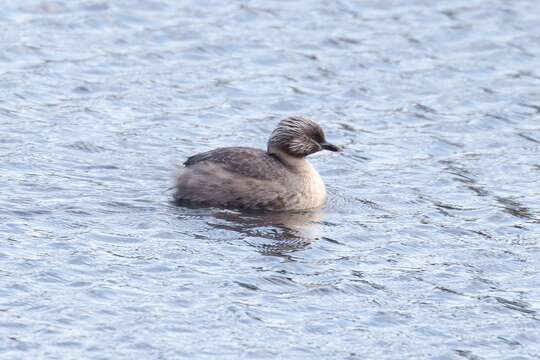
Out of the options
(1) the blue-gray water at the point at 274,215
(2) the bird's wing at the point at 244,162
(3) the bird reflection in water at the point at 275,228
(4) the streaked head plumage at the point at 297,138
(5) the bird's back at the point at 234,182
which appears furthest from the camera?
(4) the streaked head plumage at the point at 297,138

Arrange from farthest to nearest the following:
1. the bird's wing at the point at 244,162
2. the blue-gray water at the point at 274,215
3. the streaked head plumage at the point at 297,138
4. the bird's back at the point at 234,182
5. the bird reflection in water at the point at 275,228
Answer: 1. the streaked head plumage at the point at 297,138
2. the bird's wing at the point at 244,162
3. the bird's back at the point at 234,182
4. the bird reflection in water at the point at 275,228
5. the blue-gray water at the point at 274,215

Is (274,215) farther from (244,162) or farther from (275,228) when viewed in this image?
(244,162)

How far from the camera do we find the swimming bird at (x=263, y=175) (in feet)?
50.1

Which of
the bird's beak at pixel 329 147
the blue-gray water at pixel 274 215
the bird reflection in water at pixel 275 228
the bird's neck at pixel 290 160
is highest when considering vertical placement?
the bird's beak at pixel 329 147

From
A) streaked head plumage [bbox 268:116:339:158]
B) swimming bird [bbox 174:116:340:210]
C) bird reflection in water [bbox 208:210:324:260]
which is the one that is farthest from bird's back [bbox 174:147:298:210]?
streaked head plumage [bbox 268:116:339:158]

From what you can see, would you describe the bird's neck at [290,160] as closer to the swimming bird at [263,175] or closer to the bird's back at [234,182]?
the swimming bird at [263,175]

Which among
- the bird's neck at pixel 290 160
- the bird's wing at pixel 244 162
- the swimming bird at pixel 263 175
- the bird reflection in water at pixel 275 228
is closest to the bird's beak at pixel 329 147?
the swimming bird at pixel 263 175

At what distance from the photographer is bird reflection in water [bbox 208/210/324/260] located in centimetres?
1409

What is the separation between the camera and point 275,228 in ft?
48.5

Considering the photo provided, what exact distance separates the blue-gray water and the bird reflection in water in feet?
Answer: 0.13

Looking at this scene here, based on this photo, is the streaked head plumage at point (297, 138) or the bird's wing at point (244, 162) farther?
the streaked head plumage at point (297, 138)

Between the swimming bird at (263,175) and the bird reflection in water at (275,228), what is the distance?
0.50 feet

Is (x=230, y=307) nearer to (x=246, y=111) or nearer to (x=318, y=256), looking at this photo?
(x=318, y=256)

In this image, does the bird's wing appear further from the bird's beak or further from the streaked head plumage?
the bird's beak
